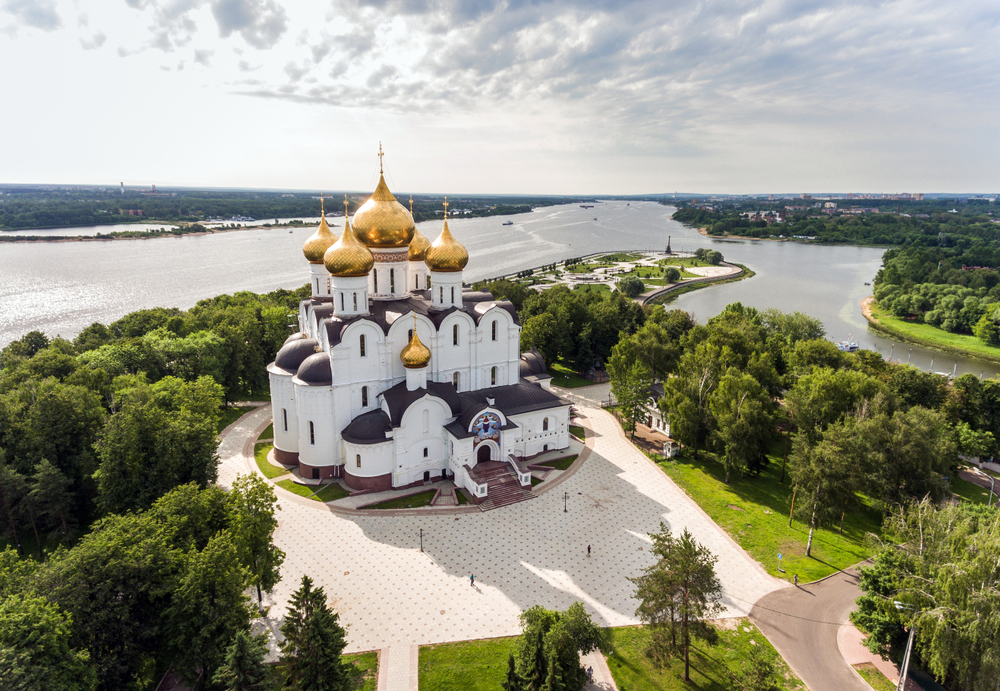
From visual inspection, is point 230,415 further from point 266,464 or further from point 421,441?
point 421,441

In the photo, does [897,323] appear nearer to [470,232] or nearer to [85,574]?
[85,574]

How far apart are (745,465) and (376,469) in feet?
52.6

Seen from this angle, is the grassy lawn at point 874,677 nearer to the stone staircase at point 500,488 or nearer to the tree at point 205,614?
the stone staircase at point 500,488

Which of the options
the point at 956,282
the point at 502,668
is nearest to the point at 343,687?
the point at 502,668

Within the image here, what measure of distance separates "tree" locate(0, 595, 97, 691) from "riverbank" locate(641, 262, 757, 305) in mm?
64025

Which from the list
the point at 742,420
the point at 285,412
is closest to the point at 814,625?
the point at 742,420

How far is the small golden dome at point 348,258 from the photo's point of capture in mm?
23422

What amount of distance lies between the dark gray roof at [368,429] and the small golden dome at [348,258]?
6.35 meters

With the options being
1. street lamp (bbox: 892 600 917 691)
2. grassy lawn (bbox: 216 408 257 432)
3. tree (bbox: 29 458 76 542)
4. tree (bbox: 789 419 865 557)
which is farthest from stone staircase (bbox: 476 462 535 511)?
grassy lawn (bbox: 216 408 257 432)

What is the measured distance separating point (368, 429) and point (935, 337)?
5663cm

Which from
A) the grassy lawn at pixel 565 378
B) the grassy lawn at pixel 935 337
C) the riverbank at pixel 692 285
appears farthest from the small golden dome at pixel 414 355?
the grassy lawn at pixel 935 337

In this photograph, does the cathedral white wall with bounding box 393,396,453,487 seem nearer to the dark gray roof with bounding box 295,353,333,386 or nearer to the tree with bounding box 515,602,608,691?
the dark gray roof with bounding box 295,353,333,386

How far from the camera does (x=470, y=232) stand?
146625 mm

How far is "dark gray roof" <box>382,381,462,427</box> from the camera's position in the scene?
23.0 metres
